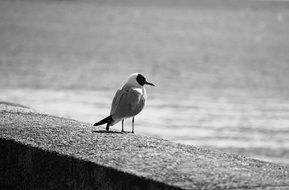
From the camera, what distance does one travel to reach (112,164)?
4.30 m

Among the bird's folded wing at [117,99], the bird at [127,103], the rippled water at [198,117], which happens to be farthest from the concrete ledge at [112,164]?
the rippled water at [198,117]

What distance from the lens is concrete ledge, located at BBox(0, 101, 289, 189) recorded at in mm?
3996

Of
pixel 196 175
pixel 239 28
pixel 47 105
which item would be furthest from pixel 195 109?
pixel 239 28

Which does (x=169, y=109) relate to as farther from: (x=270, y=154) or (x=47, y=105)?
(x=270, y=154)

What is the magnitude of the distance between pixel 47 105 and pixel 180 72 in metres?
27.8

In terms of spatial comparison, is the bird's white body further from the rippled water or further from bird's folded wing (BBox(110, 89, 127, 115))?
the rippled water

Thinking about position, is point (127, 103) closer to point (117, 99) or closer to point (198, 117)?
point (117, 99)

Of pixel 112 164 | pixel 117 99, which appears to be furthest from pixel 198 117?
pixel 112 164

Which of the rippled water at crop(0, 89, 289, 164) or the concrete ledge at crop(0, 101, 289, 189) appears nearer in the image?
the concrete ledge at crop(0, 101, 289, 189)

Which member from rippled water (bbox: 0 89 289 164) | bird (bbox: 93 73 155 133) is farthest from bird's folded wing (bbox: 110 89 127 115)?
rippled water (bbox: 0 89 289 164)

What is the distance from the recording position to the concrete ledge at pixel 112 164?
4.00 metres

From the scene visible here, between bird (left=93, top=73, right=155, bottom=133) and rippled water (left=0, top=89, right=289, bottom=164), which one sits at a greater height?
rippled water (left=0, top=89, right=289, bottom=164)

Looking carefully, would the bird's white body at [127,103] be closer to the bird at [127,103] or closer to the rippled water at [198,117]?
the bird at [127,103]

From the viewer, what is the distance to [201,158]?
459cm
